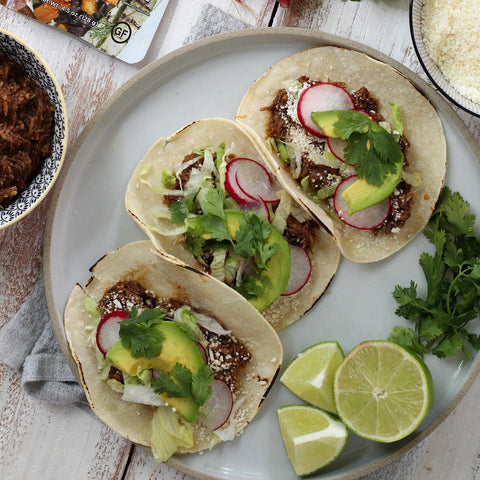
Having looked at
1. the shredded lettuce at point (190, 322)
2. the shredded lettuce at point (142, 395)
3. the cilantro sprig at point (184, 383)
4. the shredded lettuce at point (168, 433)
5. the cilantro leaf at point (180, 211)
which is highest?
the cilantro leaf at point (180, 211)

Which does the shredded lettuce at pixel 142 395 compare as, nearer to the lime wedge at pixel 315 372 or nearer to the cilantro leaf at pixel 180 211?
the lime wedge at pixel 315 372

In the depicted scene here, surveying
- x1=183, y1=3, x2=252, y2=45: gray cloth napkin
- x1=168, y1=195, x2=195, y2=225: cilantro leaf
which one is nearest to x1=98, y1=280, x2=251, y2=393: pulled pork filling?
x1=168, y1=195, x2=195, y2=225: cilantro leaf

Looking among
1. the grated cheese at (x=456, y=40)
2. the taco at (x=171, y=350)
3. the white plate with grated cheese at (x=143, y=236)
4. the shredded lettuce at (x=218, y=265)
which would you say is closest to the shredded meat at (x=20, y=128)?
the white plate with grated cheese at (x=143, y=236)

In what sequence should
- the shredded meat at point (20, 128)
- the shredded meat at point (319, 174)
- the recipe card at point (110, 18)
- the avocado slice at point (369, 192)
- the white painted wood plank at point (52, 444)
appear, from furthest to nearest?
the white painted wood plank at point (52, 444) → the recipe card at point (110, 18) → the shredded meat at point (319, 174) → the avocado slice at point (369, 192) → the shredded meat at point (20, 128)

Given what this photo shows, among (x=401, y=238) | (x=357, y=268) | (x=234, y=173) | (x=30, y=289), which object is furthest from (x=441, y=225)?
(x=30, y=289)

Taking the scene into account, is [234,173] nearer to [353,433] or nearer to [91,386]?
[91,386]

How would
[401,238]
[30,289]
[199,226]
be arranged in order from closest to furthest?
[199,226], [401,238], [30,289]
